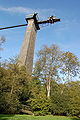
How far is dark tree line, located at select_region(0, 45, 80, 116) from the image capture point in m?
13.7

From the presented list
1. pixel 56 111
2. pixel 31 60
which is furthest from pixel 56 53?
Result: pixel 56 111

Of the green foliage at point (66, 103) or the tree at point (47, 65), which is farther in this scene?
the tree at point (47, 65)

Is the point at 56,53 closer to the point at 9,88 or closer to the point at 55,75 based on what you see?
the point at 55,75

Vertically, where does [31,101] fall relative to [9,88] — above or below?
below

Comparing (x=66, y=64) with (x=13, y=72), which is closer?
(x=13, y=72)

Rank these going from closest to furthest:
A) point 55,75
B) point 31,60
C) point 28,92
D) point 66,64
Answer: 1. point 28,92
2. point 55,75
3. point 66,64
4. point 31,60

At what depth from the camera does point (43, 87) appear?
19.3 m

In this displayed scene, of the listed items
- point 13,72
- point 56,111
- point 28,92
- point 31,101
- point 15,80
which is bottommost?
point 56,111

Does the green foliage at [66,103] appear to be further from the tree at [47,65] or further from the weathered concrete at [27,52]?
the weathered concrete at [27,52]

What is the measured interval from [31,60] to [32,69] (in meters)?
1.72

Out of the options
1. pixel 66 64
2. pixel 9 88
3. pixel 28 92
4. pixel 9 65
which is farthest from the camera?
pixel 66 64

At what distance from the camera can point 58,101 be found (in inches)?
631

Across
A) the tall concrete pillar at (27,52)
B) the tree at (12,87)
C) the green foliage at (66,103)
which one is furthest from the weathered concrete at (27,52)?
the green foliage at (66,103)

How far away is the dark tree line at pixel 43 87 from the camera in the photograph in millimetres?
13695
